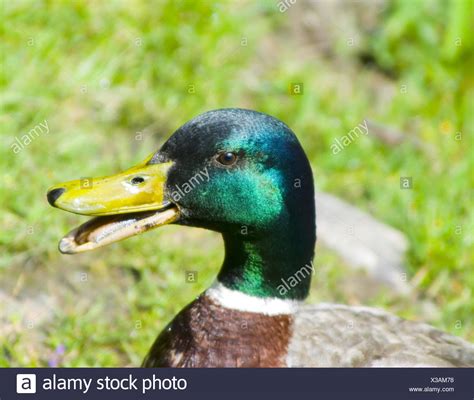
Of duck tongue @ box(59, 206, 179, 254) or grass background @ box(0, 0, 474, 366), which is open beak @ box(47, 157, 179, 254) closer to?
duck tongue @ box(59, 206, 179, 254)

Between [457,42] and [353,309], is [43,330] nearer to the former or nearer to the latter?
[353,309]

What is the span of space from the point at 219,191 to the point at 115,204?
0.33m

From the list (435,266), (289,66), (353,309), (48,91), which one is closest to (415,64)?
(289,66)

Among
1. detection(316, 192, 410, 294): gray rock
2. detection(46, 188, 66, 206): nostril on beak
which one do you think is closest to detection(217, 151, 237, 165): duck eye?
detection(46, 188, 66, 206): nostril on beak

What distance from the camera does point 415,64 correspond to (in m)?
6.53

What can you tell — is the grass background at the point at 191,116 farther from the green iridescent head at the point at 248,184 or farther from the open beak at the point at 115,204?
the green iridescent head at the point at 248,184

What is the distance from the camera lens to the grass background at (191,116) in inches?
157

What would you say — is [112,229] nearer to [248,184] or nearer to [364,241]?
[248,184]

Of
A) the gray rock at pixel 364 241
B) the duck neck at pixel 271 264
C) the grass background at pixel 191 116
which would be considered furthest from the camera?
the gray rock at pixel 364 241

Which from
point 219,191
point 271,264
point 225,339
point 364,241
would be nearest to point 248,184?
point 219,191

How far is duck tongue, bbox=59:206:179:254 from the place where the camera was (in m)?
2.94
